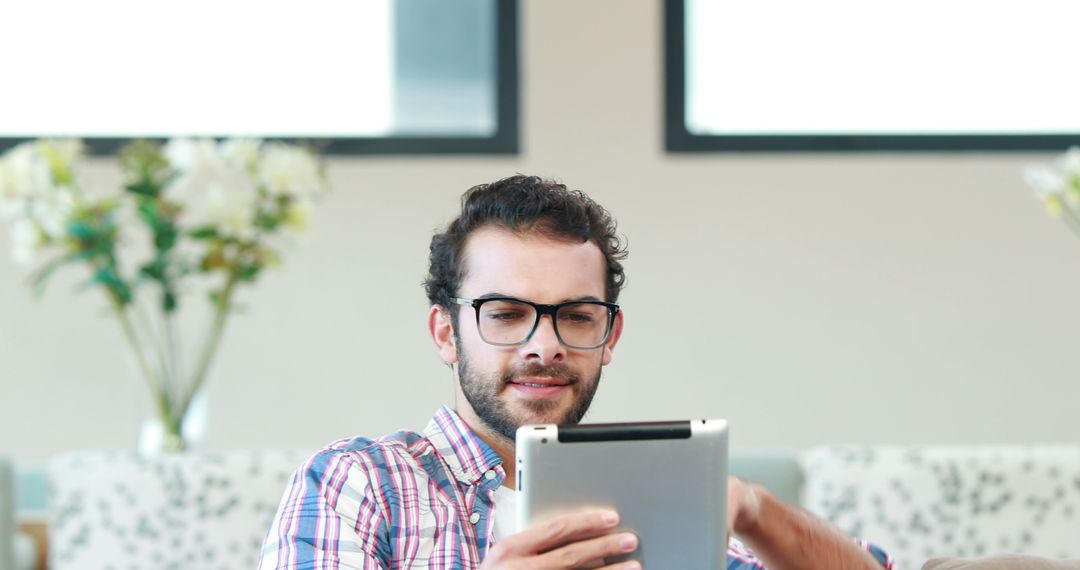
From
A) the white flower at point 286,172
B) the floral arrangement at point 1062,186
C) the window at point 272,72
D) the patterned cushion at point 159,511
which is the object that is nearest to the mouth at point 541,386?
the patterned cushion at point 159,511

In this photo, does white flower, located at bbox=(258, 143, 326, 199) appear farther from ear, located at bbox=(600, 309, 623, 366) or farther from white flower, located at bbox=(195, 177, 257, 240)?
ear, located at bbox=(600, 309, 623, 366)

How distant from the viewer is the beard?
1.45 metres

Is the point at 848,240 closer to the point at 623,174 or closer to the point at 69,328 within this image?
the point at 623,174

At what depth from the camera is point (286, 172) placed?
A: 255cm

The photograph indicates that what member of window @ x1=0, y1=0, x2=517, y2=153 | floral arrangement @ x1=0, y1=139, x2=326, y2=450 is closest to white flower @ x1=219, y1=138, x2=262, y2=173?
floral arrangement @ x1=0, y1=139, x2=326, y2=450

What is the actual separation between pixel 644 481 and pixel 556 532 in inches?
4.0

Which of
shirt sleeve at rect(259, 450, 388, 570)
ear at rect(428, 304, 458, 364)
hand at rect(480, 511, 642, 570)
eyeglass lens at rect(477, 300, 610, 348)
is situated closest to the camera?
hand at rect(480, 511, 642, 570)

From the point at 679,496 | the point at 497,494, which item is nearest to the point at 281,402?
the point at 497,494

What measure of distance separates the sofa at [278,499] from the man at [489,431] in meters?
0.84

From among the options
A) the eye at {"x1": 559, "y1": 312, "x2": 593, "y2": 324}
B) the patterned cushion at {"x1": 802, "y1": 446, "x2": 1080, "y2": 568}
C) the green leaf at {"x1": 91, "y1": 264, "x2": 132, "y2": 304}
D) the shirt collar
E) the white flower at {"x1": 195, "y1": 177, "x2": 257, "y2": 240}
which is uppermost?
the white flower at {"x1": 195, "y1": 177, "x2": 257, "y2": 240}

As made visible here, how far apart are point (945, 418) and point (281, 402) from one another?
1601mm

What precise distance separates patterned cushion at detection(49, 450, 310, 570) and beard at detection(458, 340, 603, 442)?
98 cm

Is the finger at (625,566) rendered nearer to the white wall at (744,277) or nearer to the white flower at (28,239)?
the white flower at (28,239)

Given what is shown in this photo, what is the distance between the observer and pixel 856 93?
3.20 meters
